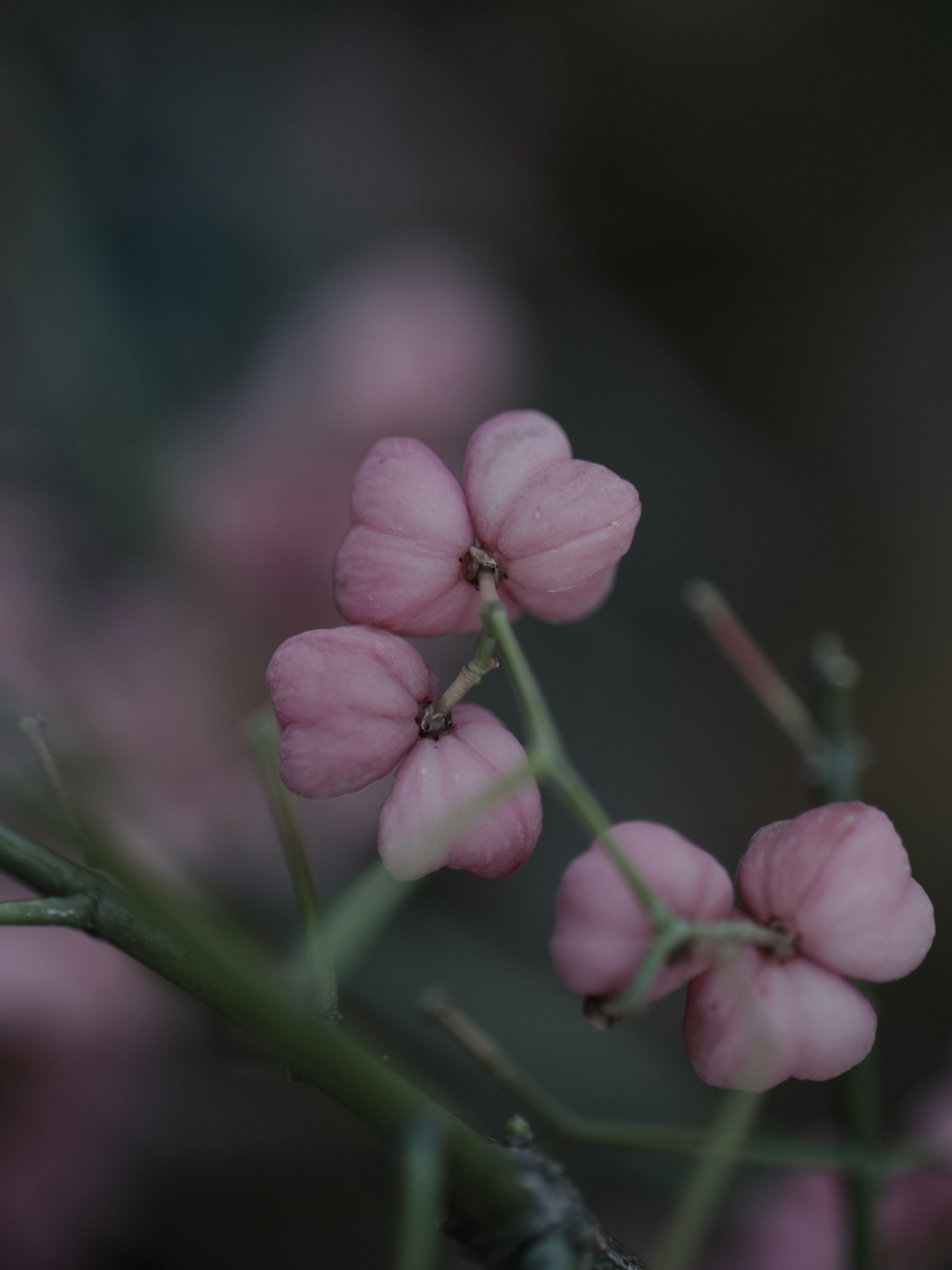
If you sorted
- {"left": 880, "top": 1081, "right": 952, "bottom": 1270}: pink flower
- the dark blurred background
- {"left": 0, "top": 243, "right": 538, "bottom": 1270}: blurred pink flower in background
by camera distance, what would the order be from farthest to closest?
1. the dark blurred background
2. {"left": 0, "top": 243, "right": 538, "bottom": 1270}: blurred pink flower in background
3. {"left": 880, "top": 1081, "right": 952, "bottom": 1270}: pink flower

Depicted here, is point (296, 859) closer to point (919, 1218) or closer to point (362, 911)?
point (362, 911)

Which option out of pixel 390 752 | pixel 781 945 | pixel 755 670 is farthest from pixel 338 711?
→ pixel 755 670

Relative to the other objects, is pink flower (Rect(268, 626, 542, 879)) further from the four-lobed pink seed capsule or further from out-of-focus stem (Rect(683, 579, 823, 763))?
out-of-focus stem (Rect(683, 579, 823, 763))

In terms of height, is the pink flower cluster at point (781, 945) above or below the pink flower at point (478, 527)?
below

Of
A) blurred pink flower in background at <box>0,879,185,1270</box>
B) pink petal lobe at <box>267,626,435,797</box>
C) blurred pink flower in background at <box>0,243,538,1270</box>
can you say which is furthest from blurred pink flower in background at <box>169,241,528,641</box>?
pink petal lobe at <box>267,626,435,797</box>

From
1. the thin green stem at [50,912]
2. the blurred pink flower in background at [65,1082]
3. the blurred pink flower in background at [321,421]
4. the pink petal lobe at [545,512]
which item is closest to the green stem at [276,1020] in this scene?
the thin green stem at [50,912]

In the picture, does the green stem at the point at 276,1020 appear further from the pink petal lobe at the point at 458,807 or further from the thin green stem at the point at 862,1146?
the thin green stem at the point at 862,1146
